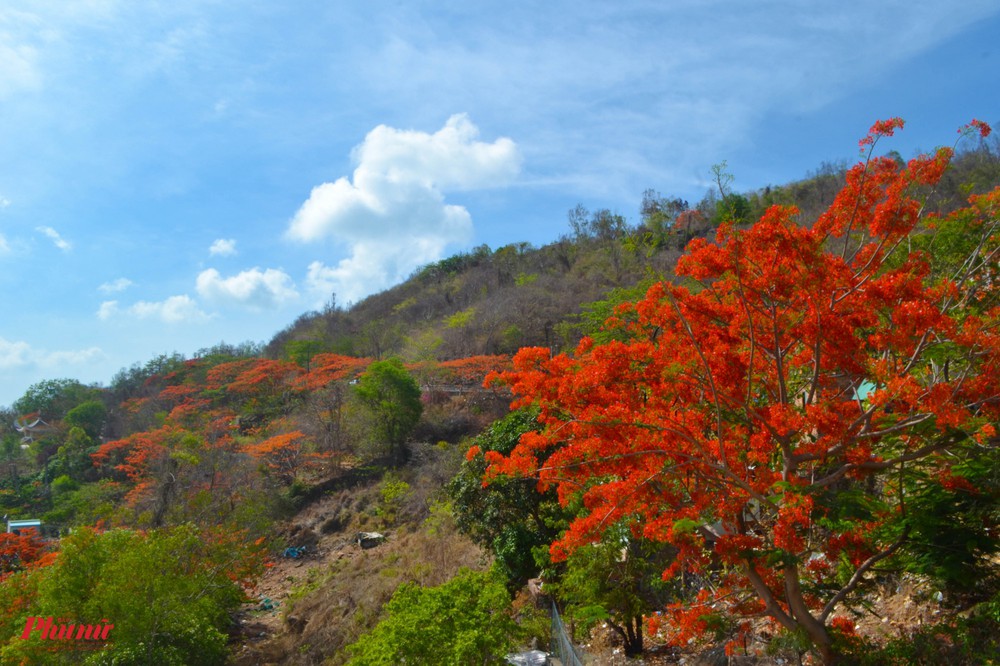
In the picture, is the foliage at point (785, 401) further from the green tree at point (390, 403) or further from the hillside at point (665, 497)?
the green tree at point (390, 403)

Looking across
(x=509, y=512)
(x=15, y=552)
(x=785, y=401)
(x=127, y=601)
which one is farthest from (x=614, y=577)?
(x=15, y=552)

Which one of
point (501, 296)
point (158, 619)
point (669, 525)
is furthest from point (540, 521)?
point (501, 296)

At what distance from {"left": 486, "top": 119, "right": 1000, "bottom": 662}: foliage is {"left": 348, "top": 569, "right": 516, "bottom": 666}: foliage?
91 cm

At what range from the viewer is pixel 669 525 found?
5.31 meters

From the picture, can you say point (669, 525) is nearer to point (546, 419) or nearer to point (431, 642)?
point (546, 419)

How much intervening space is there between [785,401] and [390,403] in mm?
18449

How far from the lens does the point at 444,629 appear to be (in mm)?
5641

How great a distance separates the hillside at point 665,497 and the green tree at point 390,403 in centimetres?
9

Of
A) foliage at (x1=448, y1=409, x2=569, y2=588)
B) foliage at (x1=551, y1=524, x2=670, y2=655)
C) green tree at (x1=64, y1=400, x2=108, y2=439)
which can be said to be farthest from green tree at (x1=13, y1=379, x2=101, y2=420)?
foliage at (x1=551, y1=524, x2=670, y2=655)

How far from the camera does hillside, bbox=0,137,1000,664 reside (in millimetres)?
4824

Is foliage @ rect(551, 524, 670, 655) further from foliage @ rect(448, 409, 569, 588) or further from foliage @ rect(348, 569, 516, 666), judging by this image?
foliage @ rect(448, 409, 569, 588)

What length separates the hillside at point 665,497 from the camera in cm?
482

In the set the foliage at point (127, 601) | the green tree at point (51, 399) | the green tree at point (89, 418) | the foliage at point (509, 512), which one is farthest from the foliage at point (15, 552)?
the green tree at point (51, 399)

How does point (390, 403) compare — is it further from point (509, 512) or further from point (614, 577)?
point (614, 577)
